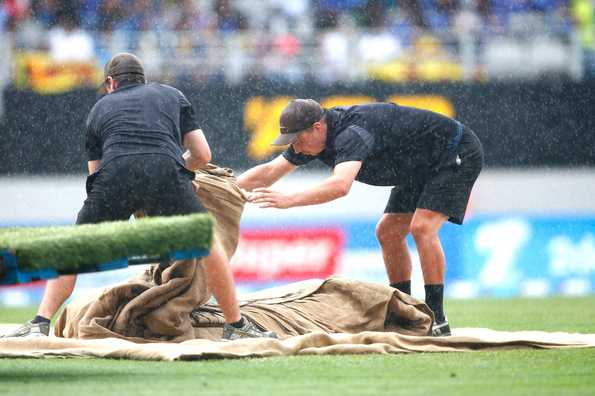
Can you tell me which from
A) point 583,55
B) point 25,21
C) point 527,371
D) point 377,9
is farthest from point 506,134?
point 527,371

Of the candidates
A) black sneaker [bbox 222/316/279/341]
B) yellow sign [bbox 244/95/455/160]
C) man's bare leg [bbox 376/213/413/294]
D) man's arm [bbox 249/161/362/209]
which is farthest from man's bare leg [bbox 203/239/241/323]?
yellow sign [bbox 244/95/455/160]

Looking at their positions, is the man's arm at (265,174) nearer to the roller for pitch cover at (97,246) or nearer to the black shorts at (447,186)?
the black shorts at (447,186)

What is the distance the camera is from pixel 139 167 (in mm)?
6816

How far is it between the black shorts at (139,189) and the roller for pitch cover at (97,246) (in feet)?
3.85

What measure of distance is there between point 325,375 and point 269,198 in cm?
144

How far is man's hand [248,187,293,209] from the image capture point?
271 inches

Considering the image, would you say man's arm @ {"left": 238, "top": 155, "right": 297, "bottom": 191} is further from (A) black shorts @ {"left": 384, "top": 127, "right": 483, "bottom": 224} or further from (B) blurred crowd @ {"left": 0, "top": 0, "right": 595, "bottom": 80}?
(B) blurred crowd @ {"left": 0, "top": 0, "right": 595, "bottom": 80}

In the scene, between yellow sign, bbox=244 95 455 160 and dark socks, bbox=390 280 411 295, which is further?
yellow sign, bbox=244 95 455 160

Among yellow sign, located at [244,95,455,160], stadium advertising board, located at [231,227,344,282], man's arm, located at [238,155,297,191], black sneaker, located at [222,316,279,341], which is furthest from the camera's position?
yellow sign, located at [244,95,455,160]

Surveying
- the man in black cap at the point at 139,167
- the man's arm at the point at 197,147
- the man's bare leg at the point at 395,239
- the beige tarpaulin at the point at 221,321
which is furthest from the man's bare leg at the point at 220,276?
the man's bare leg at the point at 395,239

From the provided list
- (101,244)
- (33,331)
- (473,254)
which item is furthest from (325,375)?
(473,254)

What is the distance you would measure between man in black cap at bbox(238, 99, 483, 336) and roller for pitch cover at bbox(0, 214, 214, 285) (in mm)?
2064

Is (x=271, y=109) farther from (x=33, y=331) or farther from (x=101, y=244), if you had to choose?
(x=101, y=244)

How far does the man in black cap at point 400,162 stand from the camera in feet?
25.6
